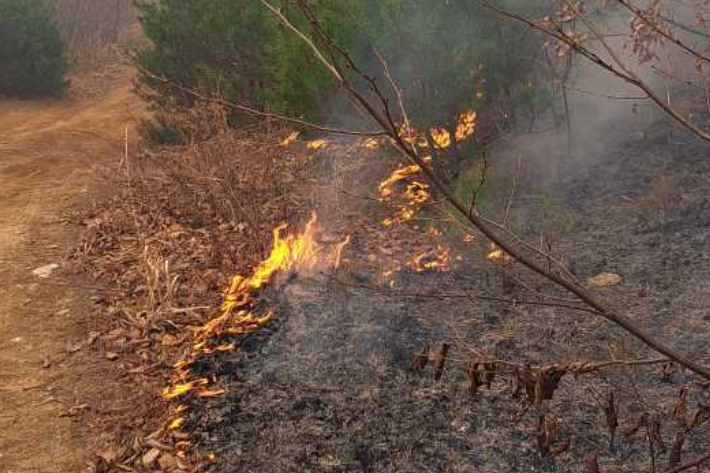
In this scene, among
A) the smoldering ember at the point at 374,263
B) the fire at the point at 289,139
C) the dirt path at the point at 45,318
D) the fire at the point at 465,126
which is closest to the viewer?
the smoldering ember at the point at 374,263

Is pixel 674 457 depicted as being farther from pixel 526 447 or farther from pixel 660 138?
pixel 660 138

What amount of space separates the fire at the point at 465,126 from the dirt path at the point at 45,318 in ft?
12.9

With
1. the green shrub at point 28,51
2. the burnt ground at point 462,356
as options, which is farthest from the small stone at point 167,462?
the green shrub at point 28,51

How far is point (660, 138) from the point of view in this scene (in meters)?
6.40

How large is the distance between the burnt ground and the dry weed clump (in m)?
0.55

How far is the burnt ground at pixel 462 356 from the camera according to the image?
3098 mm

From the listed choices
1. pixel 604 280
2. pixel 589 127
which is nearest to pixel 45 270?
pixel 604 280

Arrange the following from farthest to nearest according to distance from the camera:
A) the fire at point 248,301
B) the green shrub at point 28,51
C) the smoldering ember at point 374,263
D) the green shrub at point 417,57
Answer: the green shrub at point 28,51 < the green shrub at point 417,57 < the fire at point 248,301 < the smoldering ember at point 374,263

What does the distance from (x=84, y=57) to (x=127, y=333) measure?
1245 cm

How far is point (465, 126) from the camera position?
639 cm

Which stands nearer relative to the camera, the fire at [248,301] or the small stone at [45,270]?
the fire at [248,301]

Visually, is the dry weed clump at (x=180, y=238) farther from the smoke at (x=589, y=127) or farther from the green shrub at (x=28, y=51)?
the green shrub at (x=28, y=51)

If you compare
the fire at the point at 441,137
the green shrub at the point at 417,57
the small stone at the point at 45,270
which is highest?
the green shrub at the point at 417,57

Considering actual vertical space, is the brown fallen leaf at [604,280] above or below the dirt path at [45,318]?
above
